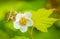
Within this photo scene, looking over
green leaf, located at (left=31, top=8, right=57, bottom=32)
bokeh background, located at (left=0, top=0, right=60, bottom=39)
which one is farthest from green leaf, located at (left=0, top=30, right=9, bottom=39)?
green leaf, located at (left=31, top=8, right=57, bottom=32)

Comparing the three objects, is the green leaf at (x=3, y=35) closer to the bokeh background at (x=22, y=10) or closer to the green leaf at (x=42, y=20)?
the bokeh background at (x=22, y=10)

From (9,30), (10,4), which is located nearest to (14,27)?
(9,30)

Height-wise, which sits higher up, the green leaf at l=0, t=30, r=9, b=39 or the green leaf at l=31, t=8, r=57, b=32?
the green leaf at l=31, t=8, r=57, b=32

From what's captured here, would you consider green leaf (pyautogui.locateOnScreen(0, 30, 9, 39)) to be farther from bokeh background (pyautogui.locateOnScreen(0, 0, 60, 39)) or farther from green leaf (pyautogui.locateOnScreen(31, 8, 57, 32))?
green leaf (pyautogui.locateOnScreen(31, 8, 57, 32))

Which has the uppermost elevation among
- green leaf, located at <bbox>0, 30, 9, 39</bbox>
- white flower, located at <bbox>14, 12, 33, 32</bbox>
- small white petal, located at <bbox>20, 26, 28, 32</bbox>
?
white flower, located at <bbox>14, 12, 33, 32</bbox>

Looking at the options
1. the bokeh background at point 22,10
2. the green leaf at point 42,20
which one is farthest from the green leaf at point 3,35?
the green leaf at point 42,20
